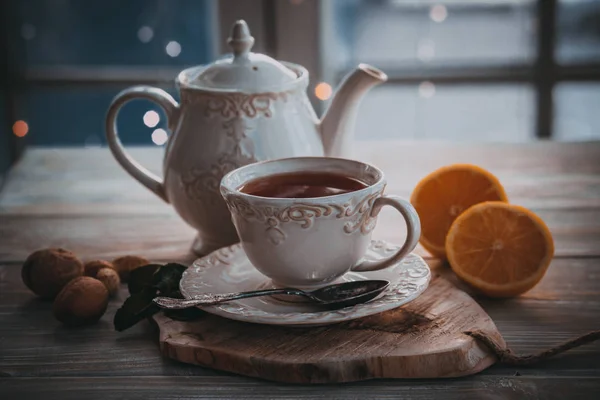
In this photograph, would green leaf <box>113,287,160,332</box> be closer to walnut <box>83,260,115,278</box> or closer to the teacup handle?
walnut <box>83,260,115,278</box>

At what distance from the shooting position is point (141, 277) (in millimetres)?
975

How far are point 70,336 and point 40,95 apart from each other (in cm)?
154

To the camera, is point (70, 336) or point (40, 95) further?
point (40, 95)

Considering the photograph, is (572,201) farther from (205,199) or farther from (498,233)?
(205,199)

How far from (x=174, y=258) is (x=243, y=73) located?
10.7 inches

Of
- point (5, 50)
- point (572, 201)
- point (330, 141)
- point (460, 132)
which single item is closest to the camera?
point (330, 141)

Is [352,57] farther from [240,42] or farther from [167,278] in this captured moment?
[167,278]

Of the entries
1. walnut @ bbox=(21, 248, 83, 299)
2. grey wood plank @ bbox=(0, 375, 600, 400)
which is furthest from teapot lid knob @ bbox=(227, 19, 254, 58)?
grey wood plank @ bbox=(0, 375, 600, 400)


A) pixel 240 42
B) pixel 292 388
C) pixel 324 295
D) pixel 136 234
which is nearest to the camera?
pixel 292 388

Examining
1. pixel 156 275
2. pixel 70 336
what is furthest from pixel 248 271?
pixel 70 336

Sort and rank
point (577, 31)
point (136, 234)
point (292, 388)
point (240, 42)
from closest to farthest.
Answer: point (292, 388) < point (240, 42) < point (136, 234) < point (577, 31)

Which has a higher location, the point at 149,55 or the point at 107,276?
the point at 149,55

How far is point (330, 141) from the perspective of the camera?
112 centimetres

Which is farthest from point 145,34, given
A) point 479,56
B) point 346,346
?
point 346,346
